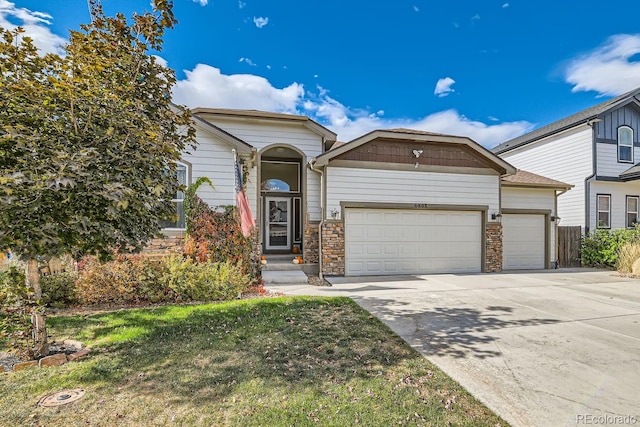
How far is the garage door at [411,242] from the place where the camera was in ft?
32.5

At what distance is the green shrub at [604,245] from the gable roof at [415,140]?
5.56m

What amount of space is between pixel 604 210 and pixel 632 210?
1861 millimetres

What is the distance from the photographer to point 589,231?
13.3 metres

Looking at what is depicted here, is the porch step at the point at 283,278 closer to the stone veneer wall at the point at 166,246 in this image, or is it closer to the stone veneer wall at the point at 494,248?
the stone veneer wall at the point at 166,246

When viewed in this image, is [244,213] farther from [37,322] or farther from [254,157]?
[37,322]

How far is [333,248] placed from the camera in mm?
9633

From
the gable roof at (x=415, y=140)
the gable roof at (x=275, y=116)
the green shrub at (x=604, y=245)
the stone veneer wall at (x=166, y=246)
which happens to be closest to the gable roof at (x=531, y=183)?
the gable roof at (x=415, y=140)

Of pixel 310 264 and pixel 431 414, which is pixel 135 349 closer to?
pixel 431 414

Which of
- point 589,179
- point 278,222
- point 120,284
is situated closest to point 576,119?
point 589,179

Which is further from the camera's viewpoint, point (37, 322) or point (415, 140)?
point (415, 140)

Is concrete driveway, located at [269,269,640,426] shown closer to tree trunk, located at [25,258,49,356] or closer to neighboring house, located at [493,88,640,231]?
tree trunk, located at [25,258,49,356]

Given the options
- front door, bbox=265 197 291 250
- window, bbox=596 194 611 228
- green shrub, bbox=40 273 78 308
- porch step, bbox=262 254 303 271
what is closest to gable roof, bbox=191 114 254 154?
front door, bbox=265 197 291 250

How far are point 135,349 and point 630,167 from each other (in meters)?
19.6

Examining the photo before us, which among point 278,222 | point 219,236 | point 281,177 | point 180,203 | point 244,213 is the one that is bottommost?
point 219,236
